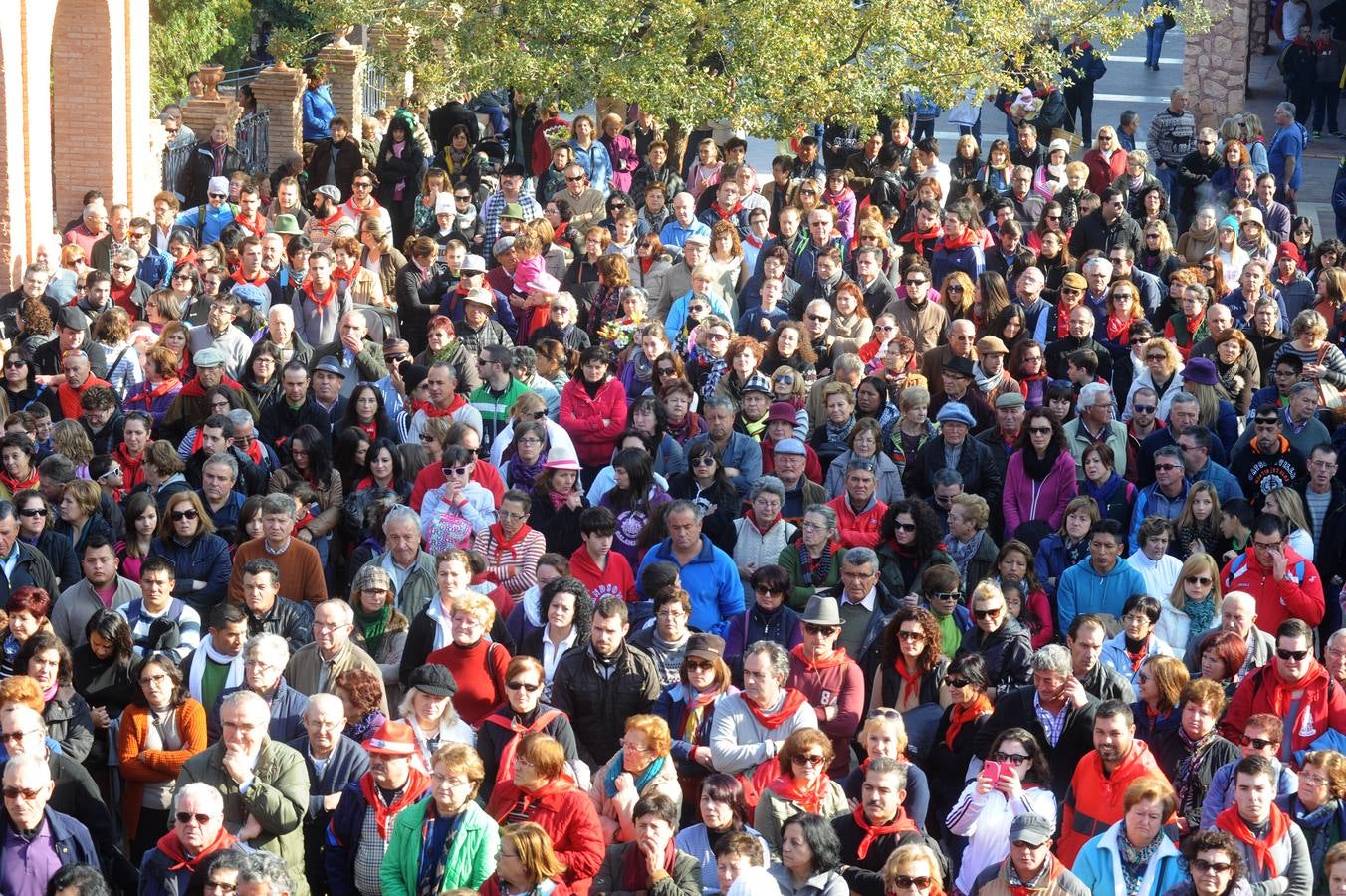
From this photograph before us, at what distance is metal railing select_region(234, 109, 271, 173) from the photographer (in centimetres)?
2305

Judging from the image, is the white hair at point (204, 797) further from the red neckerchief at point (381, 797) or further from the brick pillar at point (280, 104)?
the brick pillar at point (280, 104)

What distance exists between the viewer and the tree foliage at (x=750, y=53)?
796 inches

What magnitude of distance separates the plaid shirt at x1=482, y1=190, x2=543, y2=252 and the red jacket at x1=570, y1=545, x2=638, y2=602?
6.52 m

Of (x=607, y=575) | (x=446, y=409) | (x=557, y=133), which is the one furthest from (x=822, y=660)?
(x=557, y=133)

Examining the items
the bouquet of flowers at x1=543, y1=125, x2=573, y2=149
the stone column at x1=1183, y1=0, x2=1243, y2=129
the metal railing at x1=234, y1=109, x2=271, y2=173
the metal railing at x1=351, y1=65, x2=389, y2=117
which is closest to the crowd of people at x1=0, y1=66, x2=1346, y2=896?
the bouquet of flowers at x1=543, y1=125, x2=573, y2=149

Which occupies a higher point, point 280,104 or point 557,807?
Result: point 280,104

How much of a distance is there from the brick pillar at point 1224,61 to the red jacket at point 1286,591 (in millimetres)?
15837

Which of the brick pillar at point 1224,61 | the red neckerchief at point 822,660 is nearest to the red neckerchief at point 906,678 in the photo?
the red neckerchief at point 822,660

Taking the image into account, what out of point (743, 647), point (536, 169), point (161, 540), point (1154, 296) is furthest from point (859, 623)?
point (536, 169)

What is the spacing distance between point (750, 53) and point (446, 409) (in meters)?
7.73

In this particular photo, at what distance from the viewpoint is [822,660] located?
10.5m

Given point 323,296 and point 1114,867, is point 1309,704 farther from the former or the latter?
point 323,296

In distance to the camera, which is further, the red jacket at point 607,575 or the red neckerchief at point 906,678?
the red jacket at point 607,575

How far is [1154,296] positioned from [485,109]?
10170 millimetres
